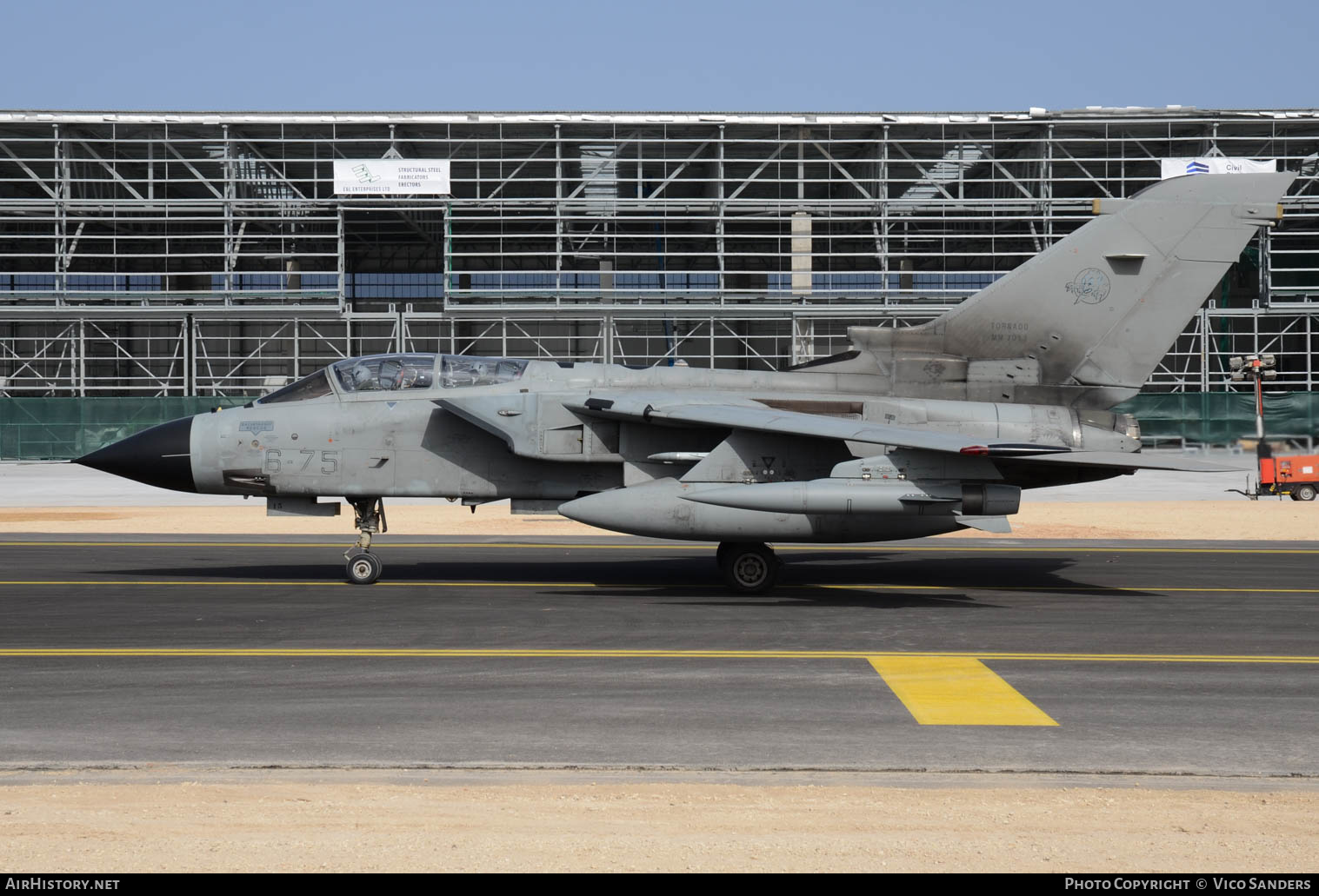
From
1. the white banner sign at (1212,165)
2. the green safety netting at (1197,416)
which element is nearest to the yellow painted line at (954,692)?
the green safety netting at (1197,416)

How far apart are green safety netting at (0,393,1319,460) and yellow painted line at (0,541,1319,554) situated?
29.4 m

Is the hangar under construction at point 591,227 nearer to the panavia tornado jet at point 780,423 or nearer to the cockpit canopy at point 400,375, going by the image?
the panavia tornado jet at point 780,423

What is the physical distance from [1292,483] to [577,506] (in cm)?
2530

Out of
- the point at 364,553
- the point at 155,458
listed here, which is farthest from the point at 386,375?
the point at 155,458

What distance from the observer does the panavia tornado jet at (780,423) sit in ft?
47.1

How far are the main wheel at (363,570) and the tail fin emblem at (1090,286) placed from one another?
32.8 feet

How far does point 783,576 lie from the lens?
1714 cm

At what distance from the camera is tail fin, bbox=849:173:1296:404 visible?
15922mm

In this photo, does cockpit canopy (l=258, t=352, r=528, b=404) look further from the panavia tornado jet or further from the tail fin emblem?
the tail fin emblem

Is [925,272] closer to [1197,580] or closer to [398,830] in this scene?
[1197,580]

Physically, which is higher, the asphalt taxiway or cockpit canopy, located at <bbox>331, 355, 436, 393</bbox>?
cockpit canopy, located at <bbox>331, 355, 436, 393</bbox>

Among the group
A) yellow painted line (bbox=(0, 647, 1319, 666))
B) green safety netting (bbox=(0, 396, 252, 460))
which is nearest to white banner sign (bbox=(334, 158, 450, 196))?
green safety netting (bbox=(0, 396, 252, 460))

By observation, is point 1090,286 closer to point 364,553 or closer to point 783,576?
point 783,576
